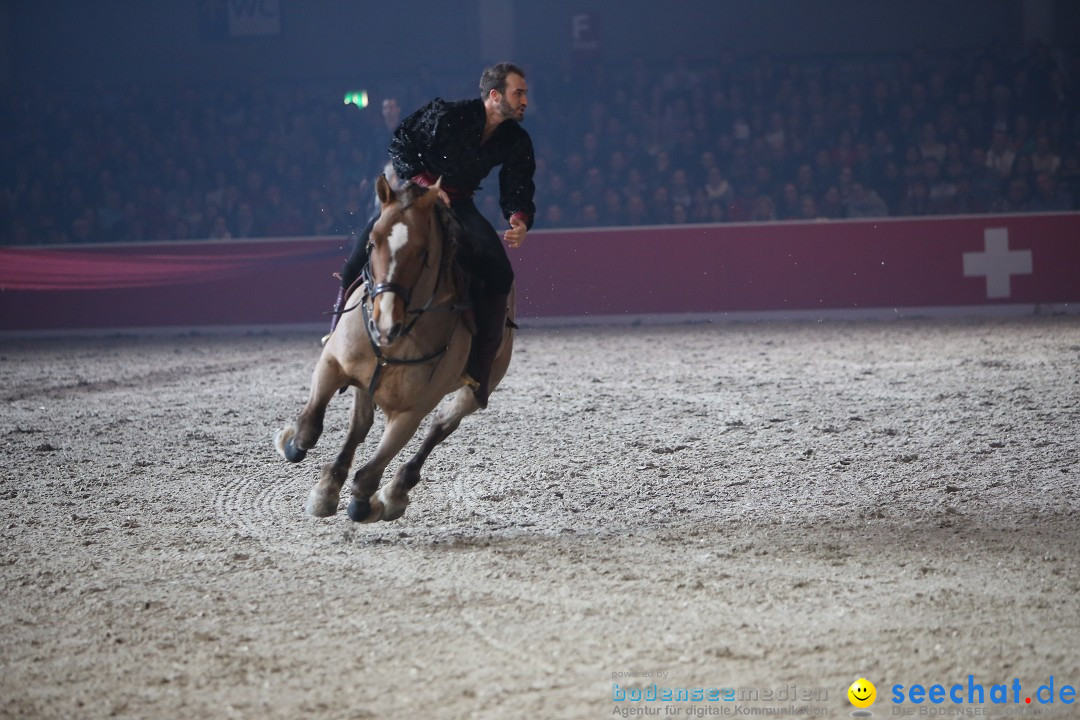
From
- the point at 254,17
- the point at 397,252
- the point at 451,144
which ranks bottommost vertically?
the point at 397,252

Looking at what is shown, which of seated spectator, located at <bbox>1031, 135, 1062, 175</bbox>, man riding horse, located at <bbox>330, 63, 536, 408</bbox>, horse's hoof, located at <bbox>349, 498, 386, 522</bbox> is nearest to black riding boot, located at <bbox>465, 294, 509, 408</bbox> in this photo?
man riding horse, located at <bbox>330, 63, 536, 408</bbox>

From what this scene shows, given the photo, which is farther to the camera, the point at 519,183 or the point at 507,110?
the point at 519,183

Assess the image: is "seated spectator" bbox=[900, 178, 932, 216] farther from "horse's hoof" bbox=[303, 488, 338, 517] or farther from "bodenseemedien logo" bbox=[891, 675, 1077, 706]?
"bodenseemedien logo" bbox=[891, 675, 1077, 706]

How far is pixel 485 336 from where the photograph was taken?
508 centimetres

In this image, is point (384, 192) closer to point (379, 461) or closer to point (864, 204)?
point (379, 461)

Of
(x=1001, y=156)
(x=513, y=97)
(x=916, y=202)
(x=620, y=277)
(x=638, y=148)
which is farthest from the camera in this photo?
(x=638, y=148)

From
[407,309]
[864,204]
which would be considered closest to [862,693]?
[407,309]

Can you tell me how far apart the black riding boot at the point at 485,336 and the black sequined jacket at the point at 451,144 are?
0.56 m

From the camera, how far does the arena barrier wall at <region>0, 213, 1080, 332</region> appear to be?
14.2 meters

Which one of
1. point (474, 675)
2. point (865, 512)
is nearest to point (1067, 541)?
point (865, 512)

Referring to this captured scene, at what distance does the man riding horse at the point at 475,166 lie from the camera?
16.3ft

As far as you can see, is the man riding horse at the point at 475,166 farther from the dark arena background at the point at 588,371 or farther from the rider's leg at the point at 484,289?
the dark arena background at the point at 588,371

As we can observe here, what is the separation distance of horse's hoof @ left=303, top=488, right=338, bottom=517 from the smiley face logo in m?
2.55

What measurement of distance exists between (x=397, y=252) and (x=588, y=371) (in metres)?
6.05
